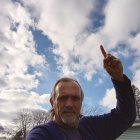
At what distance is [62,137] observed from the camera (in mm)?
2648

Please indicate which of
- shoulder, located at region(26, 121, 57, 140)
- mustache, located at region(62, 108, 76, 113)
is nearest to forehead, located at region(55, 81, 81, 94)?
mustache, located at region(62, 108, 76, 113)

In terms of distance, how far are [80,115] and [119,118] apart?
1.31 feet

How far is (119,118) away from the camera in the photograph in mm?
3059

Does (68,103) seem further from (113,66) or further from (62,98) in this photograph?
(113,66)

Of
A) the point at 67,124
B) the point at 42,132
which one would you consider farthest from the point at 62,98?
the point at 42,132

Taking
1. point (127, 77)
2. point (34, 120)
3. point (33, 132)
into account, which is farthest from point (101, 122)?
point (34, 120)

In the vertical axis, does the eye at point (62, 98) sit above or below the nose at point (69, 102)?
above

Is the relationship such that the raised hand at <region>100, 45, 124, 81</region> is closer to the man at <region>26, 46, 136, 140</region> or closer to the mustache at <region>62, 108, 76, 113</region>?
the man at <region>26, 46, 136, 140</region>

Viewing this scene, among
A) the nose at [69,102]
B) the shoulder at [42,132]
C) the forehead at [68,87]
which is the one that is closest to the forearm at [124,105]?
the forehead at [68,87]

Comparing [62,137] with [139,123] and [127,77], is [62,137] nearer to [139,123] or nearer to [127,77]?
[127,77]

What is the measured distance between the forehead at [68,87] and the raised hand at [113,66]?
329mm

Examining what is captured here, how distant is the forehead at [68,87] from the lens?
2827 mm

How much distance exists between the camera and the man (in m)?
2.70

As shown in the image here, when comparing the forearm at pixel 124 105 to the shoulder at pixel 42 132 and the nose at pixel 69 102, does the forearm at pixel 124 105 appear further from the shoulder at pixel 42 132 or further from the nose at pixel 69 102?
the shoulder at pixel 42 132
